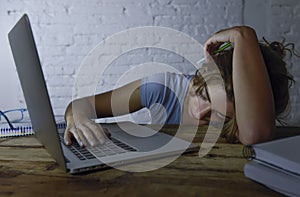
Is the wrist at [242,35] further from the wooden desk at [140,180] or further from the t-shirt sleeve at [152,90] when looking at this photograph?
the t-shirt sleeve at [152,90]

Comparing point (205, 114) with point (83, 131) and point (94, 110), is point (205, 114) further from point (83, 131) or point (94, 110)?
point (83, 131)

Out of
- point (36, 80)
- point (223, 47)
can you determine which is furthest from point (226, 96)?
point (36, 80)

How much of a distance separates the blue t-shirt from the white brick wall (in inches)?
37.9

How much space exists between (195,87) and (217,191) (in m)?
0.74

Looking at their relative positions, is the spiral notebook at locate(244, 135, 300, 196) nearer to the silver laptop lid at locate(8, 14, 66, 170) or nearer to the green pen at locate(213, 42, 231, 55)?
the silver laptop lid at locate(8, 14, 66, 170)

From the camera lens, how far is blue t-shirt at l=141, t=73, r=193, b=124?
1367 millimetres

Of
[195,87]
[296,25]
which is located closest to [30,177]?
[195,87]

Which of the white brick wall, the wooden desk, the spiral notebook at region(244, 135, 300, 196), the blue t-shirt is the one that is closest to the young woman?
the blue t-shirt

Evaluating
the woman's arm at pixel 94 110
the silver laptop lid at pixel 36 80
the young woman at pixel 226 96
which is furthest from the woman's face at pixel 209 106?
the silver laptop lid at pixel 36 80

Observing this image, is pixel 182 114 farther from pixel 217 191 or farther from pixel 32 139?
pixel 217 191

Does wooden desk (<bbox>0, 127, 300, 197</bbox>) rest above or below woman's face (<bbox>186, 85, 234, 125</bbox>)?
above

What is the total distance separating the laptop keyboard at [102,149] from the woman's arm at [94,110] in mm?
17

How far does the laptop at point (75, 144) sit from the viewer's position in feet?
1.95

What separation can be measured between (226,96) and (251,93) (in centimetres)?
16
